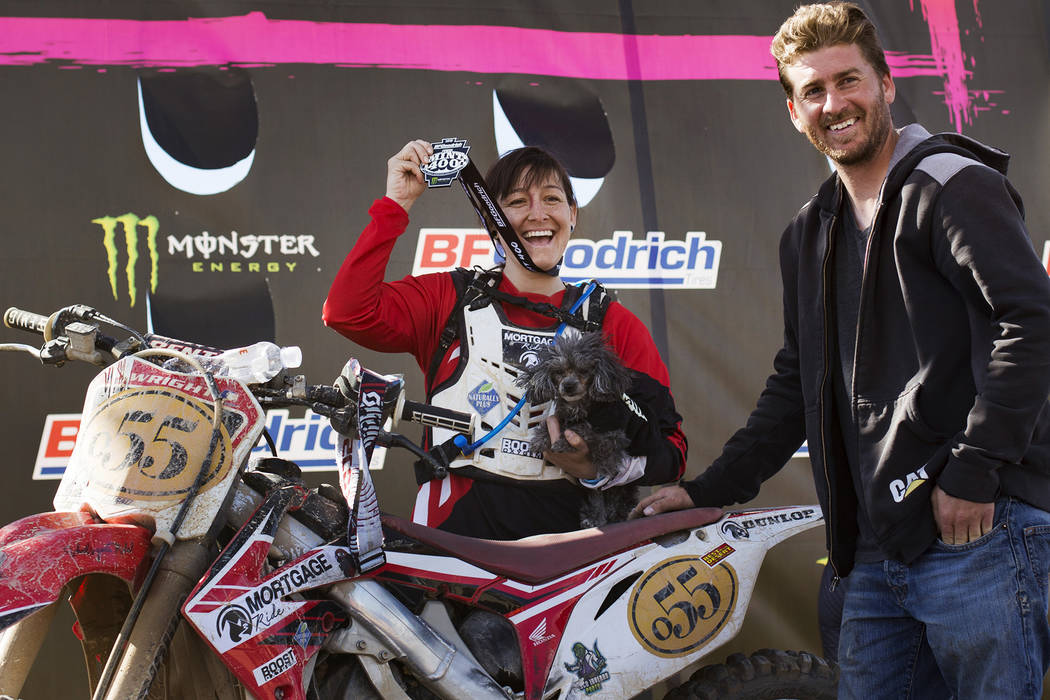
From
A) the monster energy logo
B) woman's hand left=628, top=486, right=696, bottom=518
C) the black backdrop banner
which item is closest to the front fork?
woman's hand left=628, top=486, right=696, bottom=518

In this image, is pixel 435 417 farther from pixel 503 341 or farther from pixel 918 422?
pixel 918 422

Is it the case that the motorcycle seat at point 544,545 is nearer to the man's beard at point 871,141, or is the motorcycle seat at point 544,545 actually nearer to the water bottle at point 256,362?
the water bottle at point 256,362

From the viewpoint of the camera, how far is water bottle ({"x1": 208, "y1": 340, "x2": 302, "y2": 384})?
6.02 ft

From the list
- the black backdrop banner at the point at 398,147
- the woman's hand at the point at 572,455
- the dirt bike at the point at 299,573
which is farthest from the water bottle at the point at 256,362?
the black backdrop banner at the point at 398,147

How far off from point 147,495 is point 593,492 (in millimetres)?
1187

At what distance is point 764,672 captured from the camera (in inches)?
88.3

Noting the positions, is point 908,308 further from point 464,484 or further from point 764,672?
point 464,484

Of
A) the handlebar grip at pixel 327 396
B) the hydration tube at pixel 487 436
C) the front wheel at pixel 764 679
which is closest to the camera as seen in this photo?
the handlebar grip at pixel 327 396

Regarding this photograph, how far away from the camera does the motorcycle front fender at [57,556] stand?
148 cm

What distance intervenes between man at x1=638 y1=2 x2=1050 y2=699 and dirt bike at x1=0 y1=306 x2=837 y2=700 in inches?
17.4

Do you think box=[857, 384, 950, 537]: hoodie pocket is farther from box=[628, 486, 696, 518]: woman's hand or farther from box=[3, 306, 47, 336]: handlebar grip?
box=[3, 306, 47, 336]: handlebar grip

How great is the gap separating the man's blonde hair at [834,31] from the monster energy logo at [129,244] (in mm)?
2482

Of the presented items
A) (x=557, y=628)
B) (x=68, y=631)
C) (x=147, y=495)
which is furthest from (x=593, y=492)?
(x=68, y=631)

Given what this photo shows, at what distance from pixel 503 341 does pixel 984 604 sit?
4.44ft
